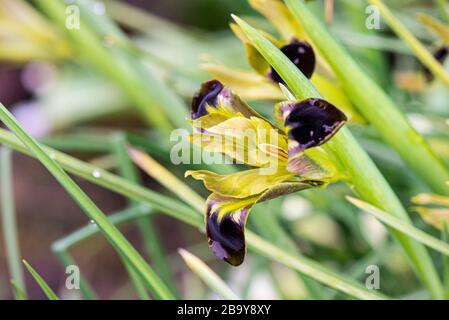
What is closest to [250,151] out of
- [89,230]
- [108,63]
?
[89,230]

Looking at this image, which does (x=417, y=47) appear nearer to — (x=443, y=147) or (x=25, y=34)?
(x=443, y=147)

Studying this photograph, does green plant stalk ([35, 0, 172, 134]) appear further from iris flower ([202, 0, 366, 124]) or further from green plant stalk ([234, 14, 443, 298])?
green plant stalk ([234, 14, 443, 298])

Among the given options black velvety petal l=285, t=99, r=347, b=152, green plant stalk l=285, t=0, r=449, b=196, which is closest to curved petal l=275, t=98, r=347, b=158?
black velvety petal l=285, t=99, r=347, b=152

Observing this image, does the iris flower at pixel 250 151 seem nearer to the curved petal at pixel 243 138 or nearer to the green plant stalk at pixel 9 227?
the curved petal at pixel 243 138

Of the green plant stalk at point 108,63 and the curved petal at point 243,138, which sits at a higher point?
the green plant stalk at point 108,63

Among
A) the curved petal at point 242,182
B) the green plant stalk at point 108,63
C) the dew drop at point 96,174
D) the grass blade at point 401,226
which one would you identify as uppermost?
the green plant stalk at point 108,63

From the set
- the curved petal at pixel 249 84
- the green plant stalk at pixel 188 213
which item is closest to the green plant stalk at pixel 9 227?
the green plant stalk at pixel 188 213

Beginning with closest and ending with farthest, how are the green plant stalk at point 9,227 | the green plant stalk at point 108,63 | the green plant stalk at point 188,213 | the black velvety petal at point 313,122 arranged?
Answer: the black velvety petal at point 313,122 < the green plant stalk at point 188,213 < the green plant stalk at point 9,227 < the green plant stalk at point 108,63

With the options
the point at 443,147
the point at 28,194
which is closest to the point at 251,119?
the point at 443,147
